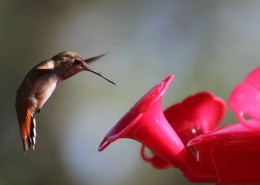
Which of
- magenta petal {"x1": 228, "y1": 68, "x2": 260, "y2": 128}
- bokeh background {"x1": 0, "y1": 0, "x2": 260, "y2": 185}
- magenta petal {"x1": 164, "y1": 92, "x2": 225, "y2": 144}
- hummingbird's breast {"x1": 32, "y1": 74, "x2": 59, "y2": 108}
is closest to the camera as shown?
magenta petal {"x1": 228, "y1": 68, "x2": 260, "y2": 128}

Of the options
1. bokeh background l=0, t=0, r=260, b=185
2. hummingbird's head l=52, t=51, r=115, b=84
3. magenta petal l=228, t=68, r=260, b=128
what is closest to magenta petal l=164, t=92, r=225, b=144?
hummingbird's head l=52, t=51, r=115, b=84

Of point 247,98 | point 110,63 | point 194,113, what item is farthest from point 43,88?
point 110,63

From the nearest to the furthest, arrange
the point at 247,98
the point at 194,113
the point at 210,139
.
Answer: the point at 247,98, the point at 210,139, the point at 194,113

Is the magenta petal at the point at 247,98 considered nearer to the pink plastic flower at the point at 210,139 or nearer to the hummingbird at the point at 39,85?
the pink plastic flower at the point at 210,139

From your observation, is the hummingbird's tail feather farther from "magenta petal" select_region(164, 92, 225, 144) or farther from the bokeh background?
the bokeh background

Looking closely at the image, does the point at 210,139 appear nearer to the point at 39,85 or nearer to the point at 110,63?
the point at 39,85

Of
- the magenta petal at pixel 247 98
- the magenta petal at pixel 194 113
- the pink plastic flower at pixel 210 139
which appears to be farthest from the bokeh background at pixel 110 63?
the magenta petal at pixel 247 98

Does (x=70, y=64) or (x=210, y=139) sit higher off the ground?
(x=70, y=64)
